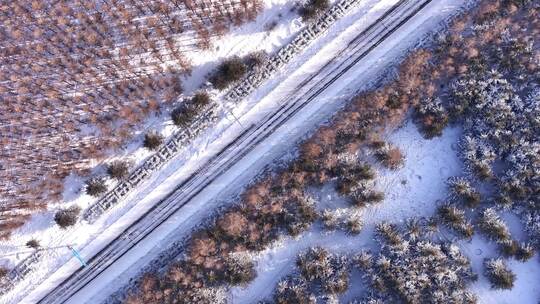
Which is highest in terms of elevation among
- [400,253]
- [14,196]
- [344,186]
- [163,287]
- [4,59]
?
[4,59]

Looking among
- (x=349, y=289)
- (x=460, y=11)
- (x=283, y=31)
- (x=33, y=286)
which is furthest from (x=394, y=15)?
(x=33, y=286)

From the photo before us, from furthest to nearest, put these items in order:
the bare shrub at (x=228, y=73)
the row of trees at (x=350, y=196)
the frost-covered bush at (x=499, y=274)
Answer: the bare shrub at (x=228, y=73), the row of trees at (x=350, y=196), the frost-covered bush at (x=499, y=274)

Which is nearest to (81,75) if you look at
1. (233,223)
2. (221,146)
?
(221,146)

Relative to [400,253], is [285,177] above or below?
above

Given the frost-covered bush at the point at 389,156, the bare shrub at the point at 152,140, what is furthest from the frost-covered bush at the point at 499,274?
the bare shrub at the point at 152,140

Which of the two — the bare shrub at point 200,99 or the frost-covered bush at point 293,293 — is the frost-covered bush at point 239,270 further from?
the bare shrub at point 200,99

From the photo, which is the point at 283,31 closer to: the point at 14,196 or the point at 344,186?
the point at 344,186
